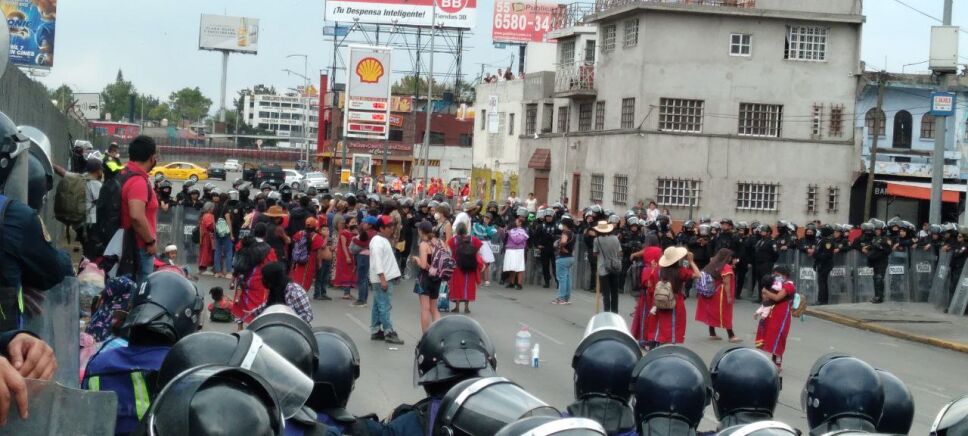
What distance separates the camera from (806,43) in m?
41.5

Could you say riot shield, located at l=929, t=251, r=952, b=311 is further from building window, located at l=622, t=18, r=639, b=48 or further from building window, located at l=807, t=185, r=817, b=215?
building window, located at l=622, t=18, r=639, b=48

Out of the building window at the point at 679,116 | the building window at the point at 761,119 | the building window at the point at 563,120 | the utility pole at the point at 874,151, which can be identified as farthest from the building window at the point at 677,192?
the building window at the point at 563,120

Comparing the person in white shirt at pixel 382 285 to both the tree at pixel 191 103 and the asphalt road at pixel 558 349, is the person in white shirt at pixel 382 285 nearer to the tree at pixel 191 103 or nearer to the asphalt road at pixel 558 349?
the asphalt road at pixel 558 349

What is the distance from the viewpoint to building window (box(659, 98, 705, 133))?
4144 cm

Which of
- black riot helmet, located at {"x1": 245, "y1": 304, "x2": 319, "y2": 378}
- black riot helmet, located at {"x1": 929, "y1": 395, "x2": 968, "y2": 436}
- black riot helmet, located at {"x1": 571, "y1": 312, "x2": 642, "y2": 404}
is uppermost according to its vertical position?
black riot helmet, located at {"x1": 245, "y1": 304, "x2": 319, "y2": 378}

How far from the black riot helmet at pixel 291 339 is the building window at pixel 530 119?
49.1 m

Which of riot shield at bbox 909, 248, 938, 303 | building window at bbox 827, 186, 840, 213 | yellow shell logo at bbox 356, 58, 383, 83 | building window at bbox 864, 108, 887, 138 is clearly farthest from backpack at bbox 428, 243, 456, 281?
yellow shell logo at bbox 356, 58, 383, 83

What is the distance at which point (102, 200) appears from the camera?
27.6ft

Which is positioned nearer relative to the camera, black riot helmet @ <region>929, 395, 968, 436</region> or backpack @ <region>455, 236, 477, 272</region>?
black riot helmet @ <region>929, 395, 968, 436</region>

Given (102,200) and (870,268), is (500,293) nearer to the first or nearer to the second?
(870,268)

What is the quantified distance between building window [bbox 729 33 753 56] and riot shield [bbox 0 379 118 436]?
3976 centimetres

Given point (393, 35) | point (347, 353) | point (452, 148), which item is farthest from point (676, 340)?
point (452, 148)

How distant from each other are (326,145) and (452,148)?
1075cm

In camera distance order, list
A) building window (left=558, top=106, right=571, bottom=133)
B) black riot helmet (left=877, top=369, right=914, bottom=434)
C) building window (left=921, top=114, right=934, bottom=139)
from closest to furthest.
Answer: black riot helmet (left=877, top=369, right=914, bottom=434), building window (left=921, top=114, right=934, bottom=139), building window (left=558, top=106, right=571, bottom=133)
